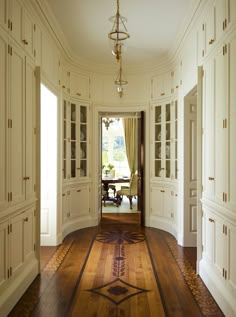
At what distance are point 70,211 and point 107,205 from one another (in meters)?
3.45

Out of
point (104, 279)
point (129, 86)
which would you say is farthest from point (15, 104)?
point (129, 86)

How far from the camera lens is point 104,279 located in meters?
3.59

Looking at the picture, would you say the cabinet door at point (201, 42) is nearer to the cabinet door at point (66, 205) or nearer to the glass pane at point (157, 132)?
the glass pane at point (157, 132)

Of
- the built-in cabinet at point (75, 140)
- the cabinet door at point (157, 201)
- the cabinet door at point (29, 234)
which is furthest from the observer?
the cabinet door at point (157, 201)

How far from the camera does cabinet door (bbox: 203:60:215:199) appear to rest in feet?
10.8

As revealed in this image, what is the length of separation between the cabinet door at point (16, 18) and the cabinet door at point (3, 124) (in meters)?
0.29

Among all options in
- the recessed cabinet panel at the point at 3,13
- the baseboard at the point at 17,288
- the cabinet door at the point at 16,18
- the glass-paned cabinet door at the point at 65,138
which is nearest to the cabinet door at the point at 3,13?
the recessed cabinet panel at the point at 3,13

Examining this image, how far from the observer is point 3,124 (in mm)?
2740

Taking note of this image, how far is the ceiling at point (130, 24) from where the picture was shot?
152 inches

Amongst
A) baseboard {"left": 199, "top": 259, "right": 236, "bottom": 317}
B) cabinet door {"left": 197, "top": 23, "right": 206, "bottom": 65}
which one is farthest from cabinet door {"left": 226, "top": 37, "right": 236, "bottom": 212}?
cabinet door {"left": 197, "top": 23, "right": 206, "bottom": 65}

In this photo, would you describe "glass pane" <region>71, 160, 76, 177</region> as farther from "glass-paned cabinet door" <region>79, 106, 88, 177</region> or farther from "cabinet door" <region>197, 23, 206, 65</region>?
"cabinet door" <region>197, 23, 206, 65</region>

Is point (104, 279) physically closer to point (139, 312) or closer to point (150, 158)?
point (139, 312)

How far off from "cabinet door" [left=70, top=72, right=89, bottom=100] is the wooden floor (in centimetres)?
275

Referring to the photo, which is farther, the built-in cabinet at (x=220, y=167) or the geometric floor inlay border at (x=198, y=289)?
the geometric floor inlay border at (x=198, y=289)
